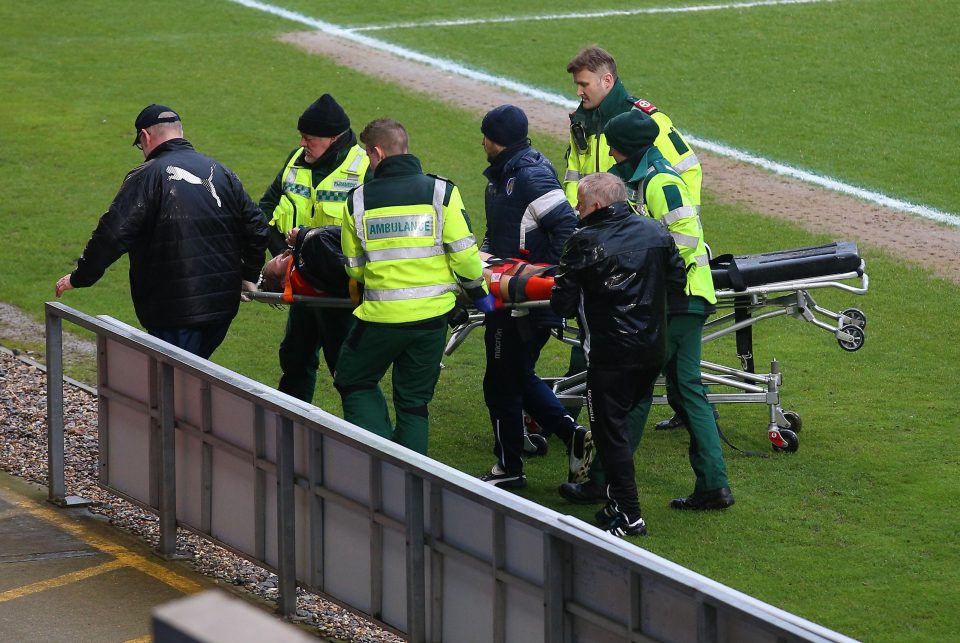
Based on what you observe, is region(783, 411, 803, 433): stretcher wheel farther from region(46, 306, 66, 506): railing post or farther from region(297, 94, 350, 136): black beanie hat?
region(46, 306, 66, 506): railing post

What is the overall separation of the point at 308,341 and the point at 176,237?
1.01 metres

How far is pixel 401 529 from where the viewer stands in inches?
205

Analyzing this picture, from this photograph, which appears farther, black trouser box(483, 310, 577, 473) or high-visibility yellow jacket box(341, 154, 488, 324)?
black trouser box(483, 310, 577, 473)

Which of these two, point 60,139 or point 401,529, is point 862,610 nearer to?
point 401,529

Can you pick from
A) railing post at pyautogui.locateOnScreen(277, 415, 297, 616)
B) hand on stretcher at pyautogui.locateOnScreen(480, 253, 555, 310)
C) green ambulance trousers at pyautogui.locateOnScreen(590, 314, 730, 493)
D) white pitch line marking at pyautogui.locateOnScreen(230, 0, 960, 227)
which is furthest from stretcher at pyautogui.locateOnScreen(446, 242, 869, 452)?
white pitch line marking at pyautogui.locateOnScreen(230, 0, 960, 227)

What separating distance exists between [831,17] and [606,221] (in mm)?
14672

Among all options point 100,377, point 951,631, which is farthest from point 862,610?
point 100,377

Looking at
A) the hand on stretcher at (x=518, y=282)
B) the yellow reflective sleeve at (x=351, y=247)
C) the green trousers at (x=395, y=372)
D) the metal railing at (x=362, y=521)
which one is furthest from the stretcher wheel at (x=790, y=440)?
the metal railing at (x=362, y=521)

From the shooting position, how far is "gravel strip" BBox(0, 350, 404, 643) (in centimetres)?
586

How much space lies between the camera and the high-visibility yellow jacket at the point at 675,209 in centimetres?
681

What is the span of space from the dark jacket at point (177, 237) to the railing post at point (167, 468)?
3.47 ft

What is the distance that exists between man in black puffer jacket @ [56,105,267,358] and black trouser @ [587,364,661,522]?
1.97 m

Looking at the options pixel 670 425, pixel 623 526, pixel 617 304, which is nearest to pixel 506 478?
pixel 623 526

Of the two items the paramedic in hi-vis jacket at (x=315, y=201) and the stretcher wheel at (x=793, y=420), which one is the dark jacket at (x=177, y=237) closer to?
the paramedic in hi-vis jacket at (x=315, y=201)
